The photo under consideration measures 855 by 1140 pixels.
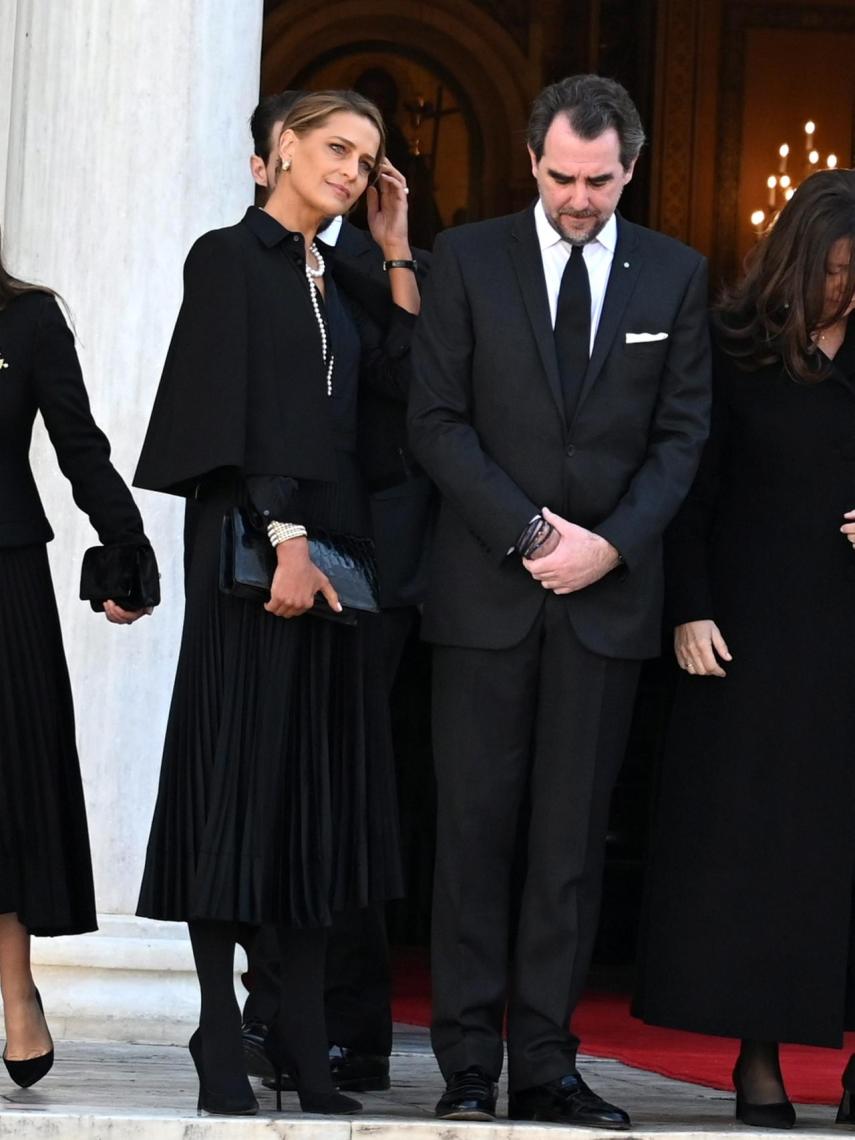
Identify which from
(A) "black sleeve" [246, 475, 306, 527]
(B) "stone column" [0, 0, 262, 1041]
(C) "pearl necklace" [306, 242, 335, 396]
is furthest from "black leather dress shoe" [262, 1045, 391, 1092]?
(C) "pearl necklace" [306, 242, 335, 396]

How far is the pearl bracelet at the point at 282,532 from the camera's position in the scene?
4.11 m

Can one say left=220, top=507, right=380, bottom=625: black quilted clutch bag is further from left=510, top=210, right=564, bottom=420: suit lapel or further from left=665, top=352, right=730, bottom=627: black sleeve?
left=665, top=352, right=730, bottom=627: black sleeve

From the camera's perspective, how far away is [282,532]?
13.5 feet

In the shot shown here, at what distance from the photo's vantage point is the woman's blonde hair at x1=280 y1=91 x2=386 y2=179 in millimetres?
4219

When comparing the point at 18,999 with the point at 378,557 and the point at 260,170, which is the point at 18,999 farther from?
the point at 260,170

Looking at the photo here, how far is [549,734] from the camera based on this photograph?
4312 mm

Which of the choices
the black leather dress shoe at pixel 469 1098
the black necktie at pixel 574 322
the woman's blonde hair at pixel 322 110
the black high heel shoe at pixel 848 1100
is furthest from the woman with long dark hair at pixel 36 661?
the black high heel shoe at pixel 848 1100

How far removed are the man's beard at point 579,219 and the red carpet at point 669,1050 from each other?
199 centimetres

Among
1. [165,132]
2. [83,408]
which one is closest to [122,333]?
[165,132]

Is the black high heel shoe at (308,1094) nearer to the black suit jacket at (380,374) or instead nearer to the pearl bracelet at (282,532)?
the pearl bracelet at (282,532)

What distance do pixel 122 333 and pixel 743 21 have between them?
709 cm

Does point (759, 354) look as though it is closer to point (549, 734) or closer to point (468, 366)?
point (468, 366)

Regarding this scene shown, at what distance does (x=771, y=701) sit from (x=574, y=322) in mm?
834

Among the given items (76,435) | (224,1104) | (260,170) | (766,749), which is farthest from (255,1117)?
(260,170)
